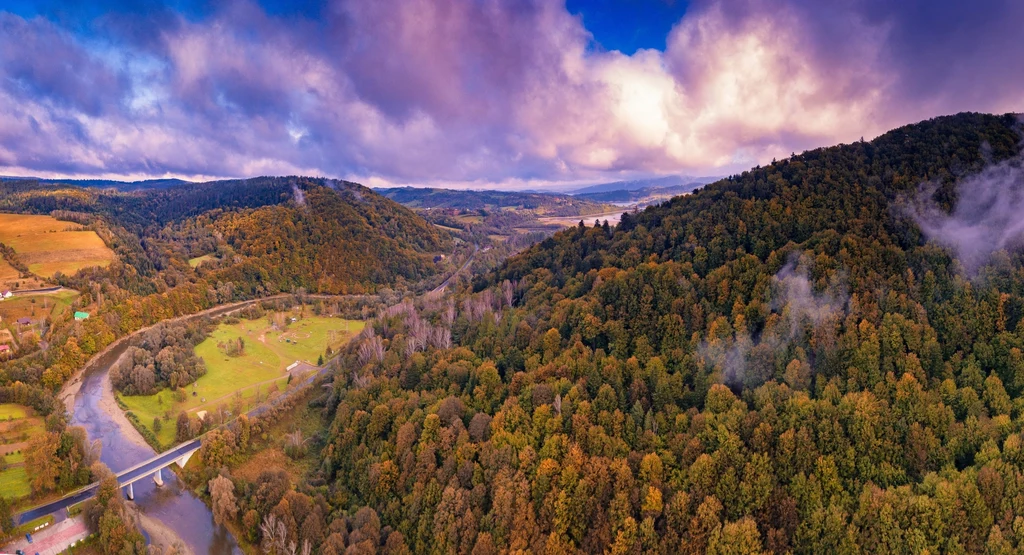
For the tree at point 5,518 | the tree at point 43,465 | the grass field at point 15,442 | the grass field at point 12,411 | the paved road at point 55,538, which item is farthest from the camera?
the grass field at point 12,411

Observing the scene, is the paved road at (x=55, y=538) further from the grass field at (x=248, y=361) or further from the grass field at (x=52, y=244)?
the grass field at (x=52, y=244)

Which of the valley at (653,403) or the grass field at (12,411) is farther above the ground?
the valley at (653,403)

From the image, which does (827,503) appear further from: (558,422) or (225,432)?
(225,432)

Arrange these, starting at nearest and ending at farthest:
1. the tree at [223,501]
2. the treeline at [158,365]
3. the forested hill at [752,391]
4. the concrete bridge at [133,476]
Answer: the forested hill at [752,391] → the tree at [223,501] → the concrete bridge at [133,476] → the treeline at [158,365]

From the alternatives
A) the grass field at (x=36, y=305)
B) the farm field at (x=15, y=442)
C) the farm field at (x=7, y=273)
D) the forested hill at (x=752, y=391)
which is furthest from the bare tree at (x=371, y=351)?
the farm field at (x=7, y=273)

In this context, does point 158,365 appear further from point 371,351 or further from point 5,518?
point 371,351

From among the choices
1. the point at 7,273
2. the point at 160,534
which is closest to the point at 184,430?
the point at 160,534

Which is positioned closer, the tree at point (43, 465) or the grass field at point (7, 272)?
the tree at point (43, 465)
